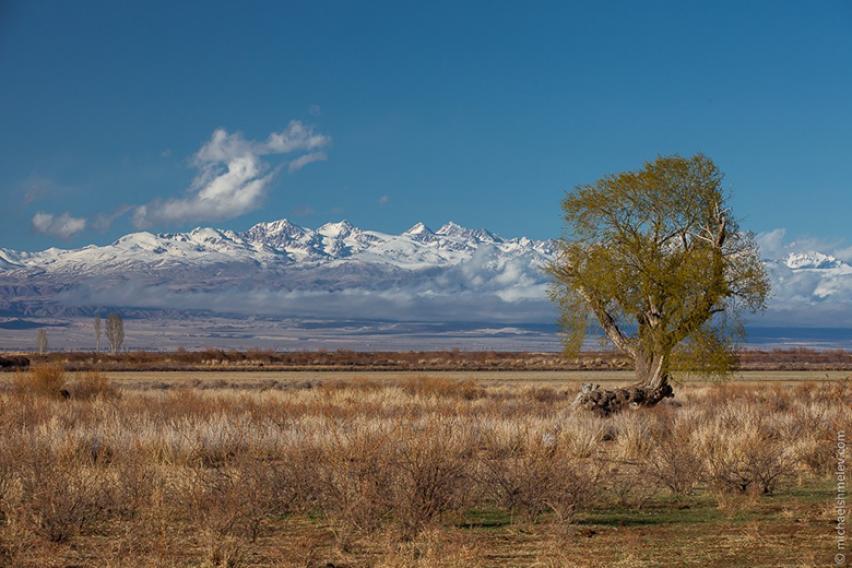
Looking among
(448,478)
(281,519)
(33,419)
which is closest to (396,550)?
(448,478)

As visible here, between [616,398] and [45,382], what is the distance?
62.2 feet

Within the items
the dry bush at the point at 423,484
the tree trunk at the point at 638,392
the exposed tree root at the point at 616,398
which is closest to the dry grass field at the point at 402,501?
the dry bush at the point at 423,484

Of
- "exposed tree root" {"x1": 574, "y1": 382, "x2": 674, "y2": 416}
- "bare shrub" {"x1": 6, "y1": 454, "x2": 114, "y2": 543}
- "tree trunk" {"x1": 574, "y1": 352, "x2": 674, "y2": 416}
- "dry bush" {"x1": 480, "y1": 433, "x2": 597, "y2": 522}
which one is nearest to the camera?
"bare shrub" {"x1": 6, "y1": 454, "x2": 114, "y2": 543}

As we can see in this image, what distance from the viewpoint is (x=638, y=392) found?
3017cm

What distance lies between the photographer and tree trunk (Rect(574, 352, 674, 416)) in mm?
28531

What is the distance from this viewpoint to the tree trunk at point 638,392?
2853 cm

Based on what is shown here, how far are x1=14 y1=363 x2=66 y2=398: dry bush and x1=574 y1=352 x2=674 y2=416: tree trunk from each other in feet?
57.1

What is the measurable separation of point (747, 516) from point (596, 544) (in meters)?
3.11

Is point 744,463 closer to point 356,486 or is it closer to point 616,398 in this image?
point 356,486

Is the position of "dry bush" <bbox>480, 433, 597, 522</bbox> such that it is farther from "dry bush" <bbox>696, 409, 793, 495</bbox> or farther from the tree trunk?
the tree trunk

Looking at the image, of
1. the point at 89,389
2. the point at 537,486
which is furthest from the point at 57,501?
the point at 89,389

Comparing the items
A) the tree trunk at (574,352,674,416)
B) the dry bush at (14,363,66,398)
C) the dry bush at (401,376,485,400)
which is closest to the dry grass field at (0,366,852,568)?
the tree trunk at (574,352,674,416)

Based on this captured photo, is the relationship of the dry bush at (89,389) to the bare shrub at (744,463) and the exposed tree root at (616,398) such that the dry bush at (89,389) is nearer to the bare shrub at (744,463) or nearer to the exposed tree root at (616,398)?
the exposed tree root at (616,398)

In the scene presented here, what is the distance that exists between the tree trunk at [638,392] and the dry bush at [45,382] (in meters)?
17.4
